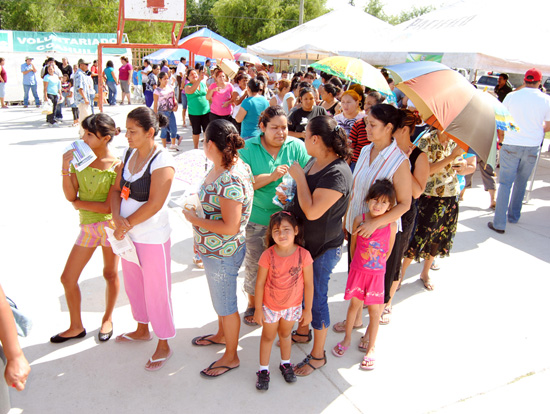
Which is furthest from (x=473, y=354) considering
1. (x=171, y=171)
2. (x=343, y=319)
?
(x=171, y=171)

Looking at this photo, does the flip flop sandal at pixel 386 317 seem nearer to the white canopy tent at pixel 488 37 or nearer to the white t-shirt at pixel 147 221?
the white t-shirt at pixel 147 221

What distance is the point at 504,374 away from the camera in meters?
2.95

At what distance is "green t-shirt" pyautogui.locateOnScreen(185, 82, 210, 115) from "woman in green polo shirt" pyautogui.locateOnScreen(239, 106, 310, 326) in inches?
223

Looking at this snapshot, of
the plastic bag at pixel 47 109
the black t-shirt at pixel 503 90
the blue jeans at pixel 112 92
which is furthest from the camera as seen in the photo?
the blue jeans at pixel 112 92

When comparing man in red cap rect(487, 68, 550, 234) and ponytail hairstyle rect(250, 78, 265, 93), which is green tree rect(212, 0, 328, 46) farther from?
man in red cap rect(487, 68, 550, 234)

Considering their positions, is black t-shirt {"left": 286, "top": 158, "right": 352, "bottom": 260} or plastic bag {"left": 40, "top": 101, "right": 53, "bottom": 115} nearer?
black t-shirt {"left": 286, "top": 158, "right": 352, "bottom": 260}

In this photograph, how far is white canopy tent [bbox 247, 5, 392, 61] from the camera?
9.97 meters

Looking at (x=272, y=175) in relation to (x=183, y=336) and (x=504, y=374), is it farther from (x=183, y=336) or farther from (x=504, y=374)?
(x=504, y=374)

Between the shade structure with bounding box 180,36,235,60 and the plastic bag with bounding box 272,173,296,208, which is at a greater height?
the shade structure with bounding box 180,36,235,60

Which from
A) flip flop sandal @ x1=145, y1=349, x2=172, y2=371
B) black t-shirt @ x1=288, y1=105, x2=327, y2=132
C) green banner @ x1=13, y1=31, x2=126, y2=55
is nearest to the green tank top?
flip flop sandal @ x1=145, y1=349, x2=172, y2=371

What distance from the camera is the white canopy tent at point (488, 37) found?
544 cm

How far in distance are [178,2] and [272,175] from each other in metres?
4.58

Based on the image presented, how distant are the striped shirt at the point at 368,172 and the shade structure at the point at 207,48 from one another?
616 cm

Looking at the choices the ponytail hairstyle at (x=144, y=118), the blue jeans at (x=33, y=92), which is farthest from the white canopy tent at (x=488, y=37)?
the blue jeans at (x=33, y=92)
